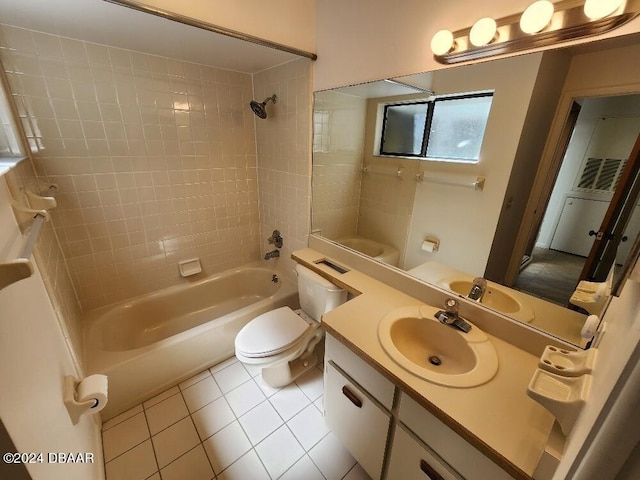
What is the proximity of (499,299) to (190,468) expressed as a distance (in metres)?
1.63

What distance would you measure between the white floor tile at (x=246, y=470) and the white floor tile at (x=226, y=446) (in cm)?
3

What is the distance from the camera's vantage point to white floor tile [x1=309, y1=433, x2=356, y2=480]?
49.4 inches

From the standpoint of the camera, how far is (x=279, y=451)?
1.33 meters

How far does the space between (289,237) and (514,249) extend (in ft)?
4.89

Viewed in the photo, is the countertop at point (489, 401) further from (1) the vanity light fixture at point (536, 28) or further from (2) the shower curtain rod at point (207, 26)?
(2) the shower curtain rod at point (207, 26)

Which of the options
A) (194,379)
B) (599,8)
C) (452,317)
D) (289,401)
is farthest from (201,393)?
(599,8)

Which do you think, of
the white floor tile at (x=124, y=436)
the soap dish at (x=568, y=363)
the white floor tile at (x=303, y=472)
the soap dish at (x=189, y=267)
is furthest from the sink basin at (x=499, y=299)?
the soap dish at (x=189, y=267)

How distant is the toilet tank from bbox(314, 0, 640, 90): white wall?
112 cm

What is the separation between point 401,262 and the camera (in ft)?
4.56

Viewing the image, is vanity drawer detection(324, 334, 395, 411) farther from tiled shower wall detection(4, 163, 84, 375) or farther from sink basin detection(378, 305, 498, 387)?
tiled shower wall detection(4, 163, 84, 375)

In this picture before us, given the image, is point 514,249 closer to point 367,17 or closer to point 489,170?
point 489,170

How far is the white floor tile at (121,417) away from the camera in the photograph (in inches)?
56.5

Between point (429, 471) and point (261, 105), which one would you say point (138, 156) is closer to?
point (261, 105)

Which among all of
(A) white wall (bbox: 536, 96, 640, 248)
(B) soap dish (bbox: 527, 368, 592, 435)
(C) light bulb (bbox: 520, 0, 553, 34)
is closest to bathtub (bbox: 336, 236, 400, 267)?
(A) white wall (bbox: 536, 96, 640, 248)
